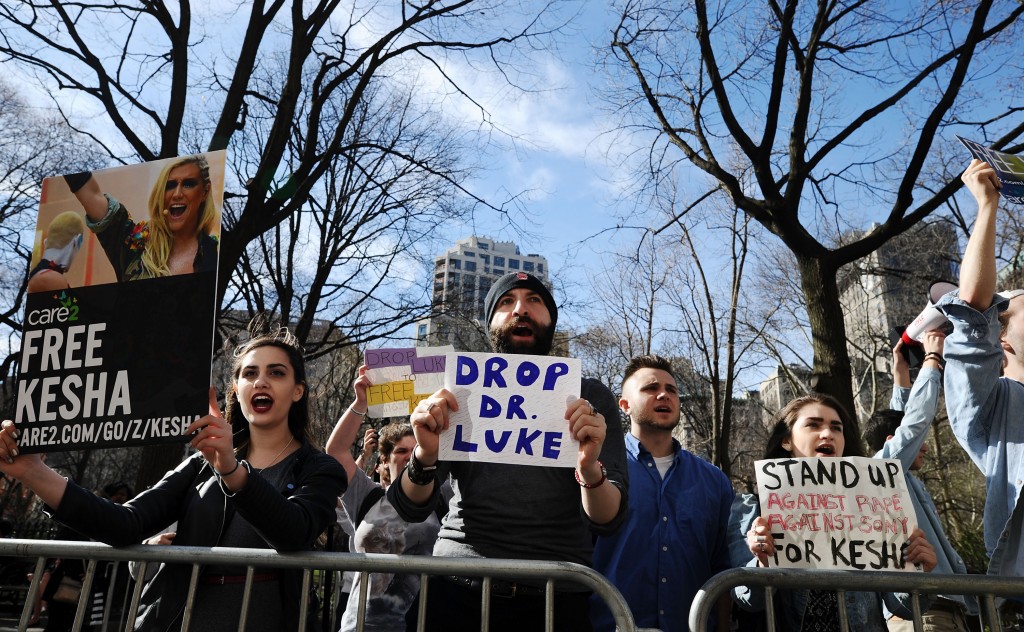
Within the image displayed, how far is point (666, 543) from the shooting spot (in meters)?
3.73

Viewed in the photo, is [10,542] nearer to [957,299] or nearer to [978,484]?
[957,299]

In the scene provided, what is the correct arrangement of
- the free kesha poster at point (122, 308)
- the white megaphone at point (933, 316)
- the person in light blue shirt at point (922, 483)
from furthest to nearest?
the white megaphone at point (933, 316) < the person in light blue shirt at point (922, 483) < the free kesha poster at point (122, 308)

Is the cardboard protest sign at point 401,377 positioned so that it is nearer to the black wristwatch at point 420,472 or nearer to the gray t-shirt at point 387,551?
the gray t-shirt at point 387,551

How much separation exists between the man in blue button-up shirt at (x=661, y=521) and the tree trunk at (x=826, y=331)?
466 centimetres

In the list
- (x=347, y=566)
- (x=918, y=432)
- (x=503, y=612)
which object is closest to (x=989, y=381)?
(x=918, y=432)

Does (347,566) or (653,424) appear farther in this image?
(653,424)

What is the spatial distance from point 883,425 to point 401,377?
3478 mm

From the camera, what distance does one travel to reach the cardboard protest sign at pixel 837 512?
304 cm

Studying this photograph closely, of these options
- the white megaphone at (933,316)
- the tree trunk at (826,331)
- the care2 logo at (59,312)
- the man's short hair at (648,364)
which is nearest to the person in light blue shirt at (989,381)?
the white megaphone at (933,316)

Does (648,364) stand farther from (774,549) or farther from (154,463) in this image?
(154,463)

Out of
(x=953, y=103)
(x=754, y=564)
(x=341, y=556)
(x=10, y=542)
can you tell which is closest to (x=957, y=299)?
(x=754, y=564)

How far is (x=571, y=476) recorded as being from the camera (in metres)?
2.88

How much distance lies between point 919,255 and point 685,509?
19.2m

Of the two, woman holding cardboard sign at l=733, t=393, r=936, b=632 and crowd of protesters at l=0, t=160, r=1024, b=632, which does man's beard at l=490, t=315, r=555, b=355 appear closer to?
crowd of protesters at l=0, t=160, r=1024, b=632
